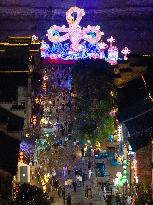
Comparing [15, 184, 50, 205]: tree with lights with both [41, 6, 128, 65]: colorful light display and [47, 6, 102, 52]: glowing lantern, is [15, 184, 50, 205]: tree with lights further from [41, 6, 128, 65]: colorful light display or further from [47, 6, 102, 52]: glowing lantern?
[47, 6, 102, 52]: glowing lantern

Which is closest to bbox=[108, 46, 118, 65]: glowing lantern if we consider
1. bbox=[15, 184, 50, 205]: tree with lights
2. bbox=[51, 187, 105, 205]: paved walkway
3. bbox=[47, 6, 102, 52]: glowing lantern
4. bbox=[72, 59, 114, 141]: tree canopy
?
bbox=[72, 59, 114, 141]: tree canopy

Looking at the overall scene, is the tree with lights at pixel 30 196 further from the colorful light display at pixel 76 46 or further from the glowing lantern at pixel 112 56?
the glowing lantern at pixel 112 56

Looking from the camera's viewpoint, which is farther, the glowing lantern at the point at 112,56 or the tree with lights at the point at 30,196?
the glowing lantern at the point at 112,56

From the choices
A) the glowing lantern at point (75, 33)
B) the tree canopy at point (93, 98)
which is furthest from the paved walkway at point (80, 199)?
the glowing lantern at point (75, 33)

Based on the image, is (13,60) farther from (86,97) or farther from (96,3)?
(96,3)

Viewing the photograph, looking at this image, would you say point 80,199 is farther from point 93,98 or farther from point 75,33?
point 75,33

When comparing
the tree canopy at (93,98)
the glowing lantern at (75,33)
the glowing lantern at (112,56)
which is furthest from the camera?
the glowing lantern at (112,56)

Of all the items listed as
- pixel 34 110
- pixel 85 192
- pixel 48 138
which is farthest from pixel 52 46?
pixel 85 192

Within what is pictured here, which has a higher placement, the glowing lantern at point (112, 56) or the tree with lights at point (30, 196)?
the glowing lantern at point (112, 56)
